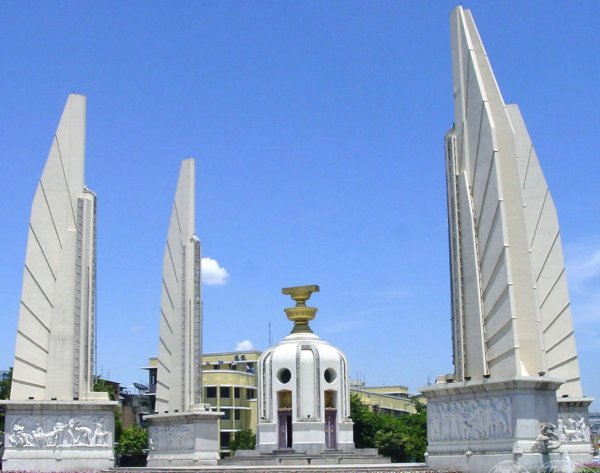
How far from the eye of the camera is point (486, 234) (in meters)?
23.2

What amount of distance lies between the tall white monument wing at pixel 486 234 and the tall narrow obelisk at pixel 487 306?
1.0 inches

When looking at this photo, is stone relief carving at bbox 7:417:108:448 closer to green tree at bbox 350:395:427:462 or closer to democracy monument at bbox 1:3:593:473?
democracy monument at bbox 1:3:593:473

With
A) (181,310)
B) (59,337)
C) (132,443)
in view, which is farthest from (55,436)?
(132,443)

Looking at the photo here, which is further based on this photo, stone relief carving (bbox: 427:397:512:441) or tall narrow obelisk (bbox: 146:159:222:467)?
tall narrow obelisk (bbox: 146:159:222:467)

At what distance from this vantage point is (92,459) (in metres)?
A: 25.6

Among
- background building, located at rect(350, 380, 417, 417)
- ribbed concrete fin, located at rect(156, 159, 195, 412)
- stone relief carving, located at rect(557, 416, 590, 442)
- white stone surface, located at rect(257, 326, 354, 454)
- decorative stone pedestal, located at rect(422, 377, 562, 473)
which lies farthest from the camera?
background building, located at rect(350, 380, 417, 417)

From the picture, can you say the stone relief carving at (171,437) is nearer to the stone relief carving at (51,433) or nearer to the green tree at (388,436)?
→ the stone relief carving at (51,433)

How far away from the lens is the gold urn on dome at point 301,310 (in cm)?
4262

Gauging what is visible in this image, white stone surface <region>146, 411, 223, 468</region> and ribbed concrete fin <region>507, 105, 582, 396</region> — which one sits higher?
ribbed concrete fin <region>507, 105, 582, 396</region>

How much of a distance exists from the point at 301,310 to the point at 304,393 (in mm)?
4627

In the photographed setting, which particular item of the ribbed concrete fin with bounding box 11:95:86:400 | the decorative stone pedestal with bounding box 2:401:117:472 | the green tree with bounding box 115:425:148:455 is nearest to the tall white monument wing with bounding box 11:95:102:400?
the ribbed concrete fin with bounding box 11:95:86:400

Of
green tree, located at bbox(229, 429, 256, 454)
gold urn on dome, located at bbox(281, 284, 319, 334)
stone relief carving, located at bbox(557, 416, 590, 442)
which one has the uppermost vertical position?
gold urn on dome, located at bbox(281, 284, 319, 334)

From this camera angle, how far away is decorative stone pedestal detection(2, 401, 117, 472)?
25.4 m

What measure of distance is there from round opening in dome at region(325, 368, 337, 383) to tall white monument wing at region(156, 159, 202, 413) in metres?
9.57
